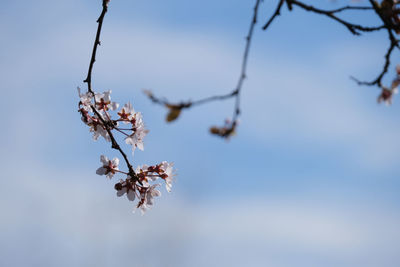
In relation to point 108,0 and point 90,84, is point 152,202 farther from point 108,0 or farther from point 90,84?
point 108,0

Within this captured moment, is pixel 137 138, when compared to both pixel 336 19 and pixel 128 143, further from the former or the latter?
pixel 336 19

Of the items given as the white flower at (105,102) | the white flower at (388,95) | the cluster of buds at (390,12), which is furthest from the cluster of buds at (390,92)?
the white flower at (105,102)

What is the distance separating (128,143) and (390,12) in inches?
90.9

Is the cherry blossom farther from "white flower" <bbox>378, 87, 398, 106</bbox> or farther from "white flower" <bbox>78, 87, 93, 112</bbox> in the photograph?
"white flower" <bbox>378, 87, 398, 106</bbox>

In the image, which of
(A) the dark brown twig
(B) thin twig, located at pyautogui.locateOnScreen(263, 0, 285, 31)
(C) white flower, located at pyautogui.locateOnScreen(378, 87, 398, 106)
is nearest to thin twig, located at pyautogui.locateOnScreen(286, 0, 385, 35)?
(B) thin twig, located at pyautogui.locateOnScreen(263, 0, 285, 31)

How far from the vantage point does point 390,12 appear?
2.87 m

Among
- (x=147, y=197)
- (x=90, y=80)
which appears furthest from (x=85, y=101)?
(x=147, y=197)

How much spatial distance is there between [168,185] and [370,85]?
1876 mm

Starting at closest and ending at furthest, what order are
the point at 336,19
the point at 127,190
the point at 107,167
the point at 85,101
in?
the point at 336,19, the point at 127,190, the point at 85,101, the point at 107,167

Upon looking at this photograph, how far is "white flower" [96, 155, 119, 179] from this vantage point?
4.09m

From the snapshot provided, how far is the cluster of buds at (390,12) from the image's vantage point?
276cm

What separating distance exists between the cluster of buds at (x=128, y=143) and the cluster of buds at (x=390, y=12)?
2151 mm

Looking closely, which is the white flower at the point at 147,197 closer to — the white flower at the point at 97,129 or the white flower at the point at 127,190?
the white flower at the point at 127,190

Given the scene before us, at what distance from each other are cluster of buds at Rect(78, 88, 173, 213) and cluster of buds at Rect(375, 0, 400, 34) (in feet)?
7.06
